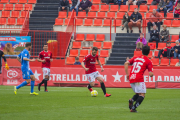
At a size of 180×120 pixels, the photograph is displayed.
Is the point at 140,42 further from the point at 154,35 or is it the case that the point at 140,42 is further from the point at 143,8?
the point at 143,8

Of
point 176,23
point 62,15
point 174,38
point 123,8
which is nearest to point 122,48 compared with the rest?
point 174,38

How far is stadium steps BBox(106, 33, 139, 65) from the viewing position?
2155 centimetres

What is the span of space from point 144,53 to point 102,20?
16.5m

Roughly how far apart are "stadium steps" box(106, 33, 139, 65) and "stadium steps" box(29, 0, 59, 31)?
551cm

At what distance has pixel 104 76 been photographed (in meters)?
19.0

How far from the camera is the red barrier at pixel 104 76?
60.6ft

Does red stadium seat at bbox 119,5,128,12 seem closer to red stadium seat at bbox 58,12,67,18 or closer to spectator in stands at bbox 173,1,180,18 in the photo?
spectator in stands at bbox 173,1,180,18

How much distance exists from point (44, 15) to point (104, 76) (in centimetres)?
990

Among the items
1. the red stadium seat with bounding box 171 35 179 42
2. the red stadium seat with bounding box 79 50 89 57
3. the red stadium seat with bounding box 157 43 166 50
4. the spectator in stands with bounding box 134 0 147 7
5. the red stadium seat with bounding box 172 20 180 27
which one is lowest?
the red stadium seat with bounding box 79 50 89 57

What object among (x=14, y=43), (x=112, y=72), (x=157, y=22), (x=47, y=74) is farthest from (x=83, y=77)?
(x=157, y=22)

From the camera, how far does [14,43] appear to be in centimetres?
2156

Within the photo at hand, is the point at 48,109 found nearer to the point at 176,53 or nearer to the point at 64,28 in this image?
the point at 176,53

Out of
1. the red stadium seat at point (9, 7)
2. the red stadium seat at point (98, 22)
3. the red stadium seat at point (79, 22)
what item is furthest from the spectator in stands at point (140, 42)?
the red stadium seat at point (9, 7)

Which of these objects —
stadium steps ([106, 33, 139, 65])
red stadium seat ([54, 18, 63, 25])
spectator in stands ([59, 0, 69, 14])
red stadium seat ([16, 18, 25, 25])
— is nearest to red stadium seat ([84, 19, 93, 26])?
red stadium seat ([54, 18, 63, 25])
